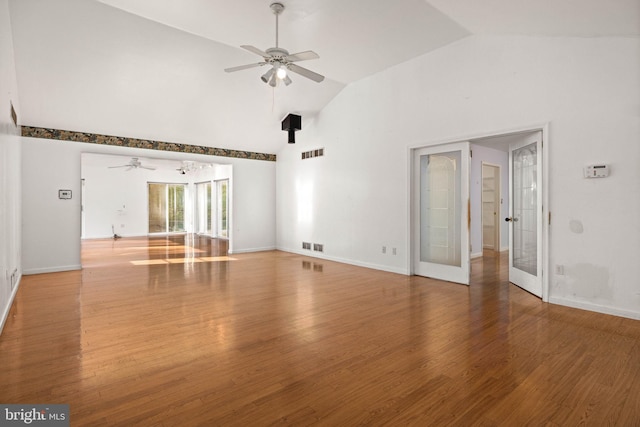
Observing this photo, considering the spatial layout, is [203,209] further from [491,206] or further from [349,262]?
[491,206]

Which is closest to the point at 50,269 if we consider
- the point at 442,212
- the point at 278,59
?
the point at 278,59

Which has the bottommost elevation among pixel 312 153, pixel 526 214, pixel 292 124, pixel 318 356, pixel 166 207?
pixel 318 356

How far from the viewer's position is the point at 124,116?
6.55 m

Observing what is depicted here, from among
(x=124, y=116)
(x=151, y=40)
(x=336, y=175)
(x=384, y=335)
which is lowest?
(x=384, y=335)

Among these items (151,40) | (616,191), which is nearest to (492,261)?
(616,191)

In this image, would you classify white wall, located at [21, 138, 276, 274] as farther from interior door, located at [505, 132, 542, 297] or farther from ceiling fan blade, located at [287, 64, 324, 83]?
interior door, located at [505, 132, 542, 297]

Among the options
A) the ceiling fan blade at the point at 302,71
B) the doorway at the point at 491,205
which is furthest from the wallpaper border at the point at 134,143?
the doorway at the point at 491,205

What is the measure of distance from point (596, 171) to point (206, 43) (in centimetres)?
555

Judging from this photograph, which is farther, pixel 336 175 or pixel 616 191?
pixel 336 175

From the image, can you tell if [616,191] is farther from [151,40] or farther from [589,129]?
[151,40]

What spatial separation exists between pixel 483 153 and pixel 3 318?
8865 millimetres

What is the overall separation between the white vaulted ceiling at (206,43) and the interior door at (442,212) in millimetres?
1763

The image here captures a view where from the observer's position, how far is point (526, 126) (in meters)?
4.44

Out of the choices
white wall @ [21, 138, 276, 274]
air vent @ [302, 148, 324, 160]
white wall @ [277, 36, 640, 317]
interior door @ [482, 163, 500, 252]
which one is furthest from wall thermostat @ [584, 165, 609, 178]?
white wall @ [21, 138, 276, 274]
